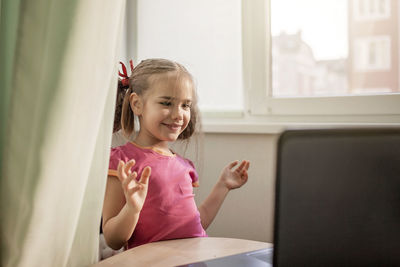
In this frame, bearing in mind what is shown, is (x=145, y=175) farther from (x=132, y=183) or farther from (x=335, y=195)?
(x=335, y=195)

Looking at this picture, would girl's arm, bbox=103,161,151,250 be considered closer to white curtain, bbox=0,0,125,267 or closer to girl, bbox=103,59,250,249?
girl, bbox=103,59,250,249

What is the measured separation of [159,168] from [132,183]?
331mm

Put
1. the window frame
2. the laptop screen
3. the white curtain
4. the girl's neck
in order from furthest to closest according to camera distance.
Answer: the window frame, the girl's neck, the white curtain, the laptop screen

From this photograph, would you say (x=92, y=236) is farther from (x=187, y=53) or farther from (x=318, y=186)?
(x=187, y=53)

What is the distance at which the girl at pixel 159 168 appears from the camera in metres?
1.20

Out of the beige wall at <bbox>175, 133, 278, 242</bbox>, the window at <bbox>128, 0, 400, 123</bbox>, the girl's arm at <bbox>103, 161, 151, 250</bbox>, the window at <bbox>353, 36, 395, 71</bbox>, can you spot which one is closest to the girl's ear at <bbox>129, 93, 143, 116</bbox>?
the girl's arm at <bbox>103, 161, 151, 250</bbox>

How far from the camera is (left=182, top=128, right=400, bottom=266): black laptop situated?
458mm

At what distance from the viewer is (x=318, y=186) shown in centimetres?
46

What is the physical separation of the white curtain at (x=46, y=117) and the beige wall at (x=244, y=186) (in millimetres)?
949

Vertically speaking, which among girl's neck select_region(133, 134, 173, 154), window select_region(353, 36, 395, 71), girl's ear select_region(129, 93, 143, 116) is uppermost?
window select_region(353, 36, 395, 71)

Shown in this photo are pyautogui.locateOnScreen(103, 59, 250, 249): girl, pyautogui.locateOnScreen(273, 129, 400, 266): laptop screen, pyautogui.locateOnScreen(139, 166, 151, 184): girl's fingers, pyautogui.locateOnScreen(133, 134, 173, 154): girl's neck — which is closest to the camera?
pyautogui.locateOnScreen(273, 129, 400, 266): laptop screen

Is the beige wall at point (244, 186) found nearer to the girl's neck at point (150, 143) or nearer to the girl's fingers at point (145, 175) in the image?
the girl's neck at point (150, 143)

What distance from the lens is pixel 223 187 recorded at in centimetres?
140

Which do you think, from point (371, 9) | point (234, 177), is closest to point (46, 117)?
point (234, 177)
